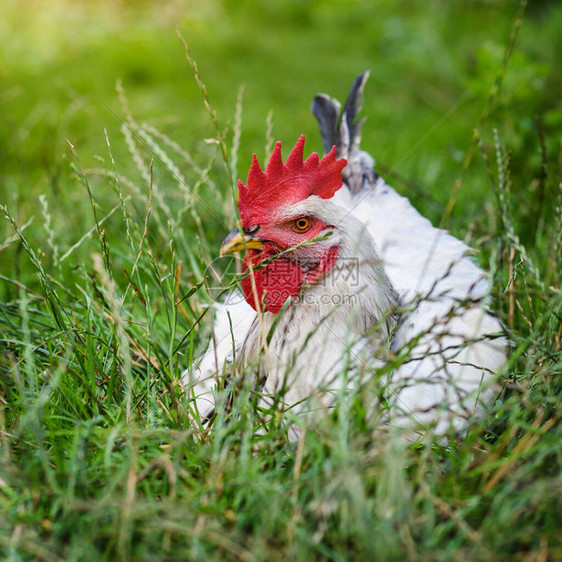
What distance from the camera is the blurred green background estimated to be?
12.4 feet

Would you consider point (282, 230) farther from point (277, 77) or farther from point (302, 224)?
point (277, 77)

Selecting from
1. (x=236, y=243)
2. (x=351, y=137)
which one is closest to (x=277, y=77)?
(x=351, y=137)

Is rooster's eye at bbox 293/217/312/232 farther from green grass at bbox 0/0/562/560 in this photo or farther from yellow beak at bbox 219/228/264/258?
green grass at bbox 0/0/562/560

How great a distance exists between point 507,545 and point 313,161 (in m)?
1.33

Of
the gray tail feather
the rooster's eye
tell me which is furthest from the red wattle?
the gray tail feather

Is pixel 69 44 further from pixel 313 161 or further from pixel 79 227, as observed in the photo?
pixel 313 161

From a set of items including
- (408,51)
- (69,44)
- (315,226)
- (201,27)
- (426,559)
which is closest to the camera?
(426,559)

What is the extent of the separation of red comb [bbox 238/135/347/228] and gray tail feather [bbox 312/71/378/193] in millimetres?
823

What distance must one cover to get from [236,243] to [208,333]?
0.50 meters

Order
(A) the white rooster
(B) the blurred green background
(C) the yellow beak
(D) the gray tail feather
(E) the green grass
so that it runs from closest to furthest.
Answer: (E) the green grass → (A) the white rooster → (C) the yellow beak → (D) the gray tail feather → (B) the blurred green background

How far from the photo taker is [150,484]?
5.01 ft

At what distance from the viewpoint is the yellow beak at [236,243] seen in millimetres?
1943

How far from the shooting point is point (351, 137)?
9.46ft

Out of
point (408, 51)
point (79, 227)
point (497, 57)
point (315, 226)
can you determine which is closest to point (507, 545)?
point (315, 226)
